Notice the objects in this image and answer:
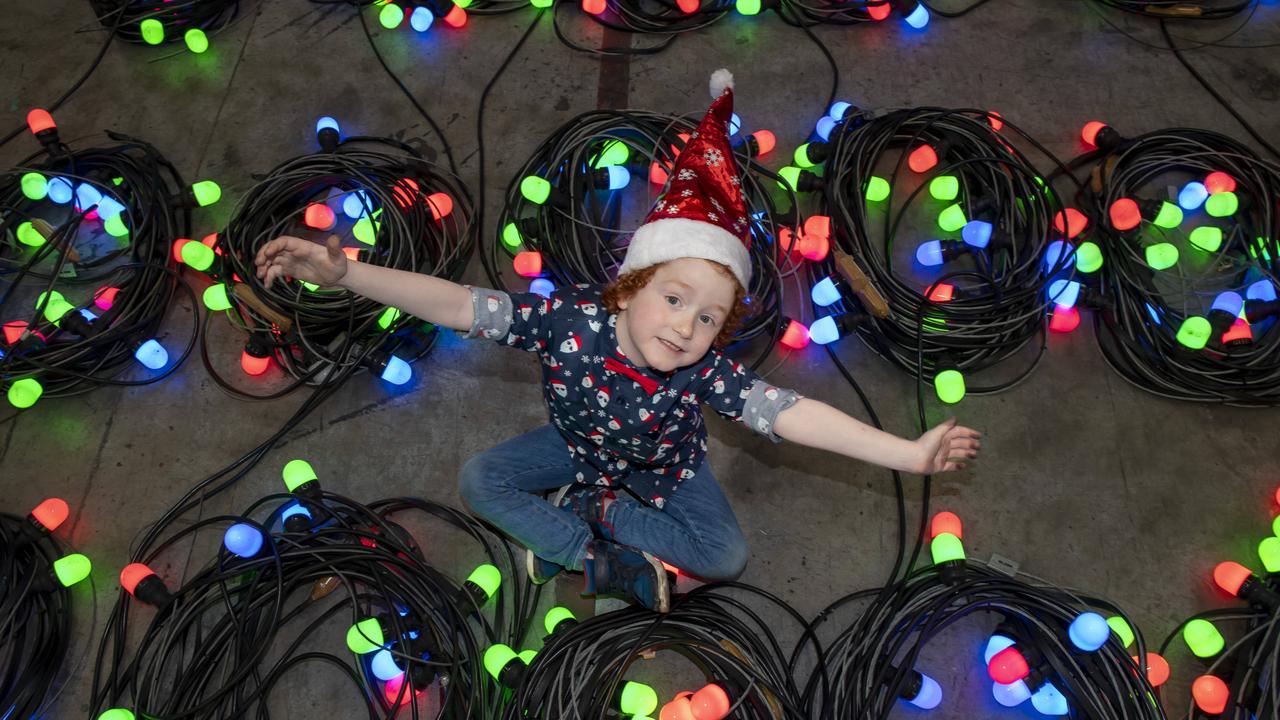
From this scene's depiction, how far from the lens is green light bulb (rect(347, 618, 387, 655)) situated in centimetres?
178

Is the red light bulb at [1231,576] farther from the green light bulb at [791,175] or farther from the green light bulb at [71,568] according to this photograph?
the green light bulb at [71,568]

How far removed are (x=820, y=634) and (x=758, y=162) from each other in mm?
1370

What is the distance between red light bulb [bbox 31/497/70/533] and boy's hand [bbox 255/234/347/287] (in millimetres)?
952

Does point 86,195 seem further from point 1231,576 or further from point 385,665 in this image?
point 1231,576

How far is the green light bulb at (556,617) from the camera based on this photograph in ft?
6.19

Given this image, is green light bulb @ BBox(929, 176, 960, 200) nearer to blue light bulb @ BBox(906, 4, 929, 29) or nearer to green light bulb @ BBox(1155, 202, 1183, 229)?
green light bulb @ BBox(1155, 202, 1183, 229)

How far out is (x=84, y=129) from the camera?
8.50 ft

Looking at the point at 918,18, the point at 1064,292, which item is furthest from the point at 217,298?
the point at 918,18

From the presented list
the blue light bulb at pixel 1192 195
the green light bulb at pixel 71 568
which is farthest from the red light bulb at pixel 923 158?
the green light bulb at pixel 71 568

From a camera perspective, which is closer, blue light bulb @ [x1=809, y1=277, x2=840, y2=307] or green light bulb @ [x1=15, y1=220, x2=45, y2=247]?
blue light bulb @ [x1=809, y1=277, x2=840, y2=307]

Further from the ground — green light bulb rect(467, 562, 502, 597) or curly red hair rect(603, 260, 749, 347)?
curly red hair rect(603, 260, 749, 347)

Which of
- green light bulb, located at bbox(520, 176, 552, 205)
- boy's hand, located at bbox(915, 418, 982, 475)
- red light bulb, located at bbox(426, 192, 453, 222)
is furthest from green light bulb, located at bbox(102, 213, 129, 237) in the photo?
boy's hand, located at bbox(915, 418, 982, 475)

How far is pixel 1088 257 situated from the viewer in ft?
7.57

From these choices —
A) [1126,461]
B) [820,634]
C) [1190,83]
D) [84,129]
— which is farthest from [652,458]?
[1190,83]
